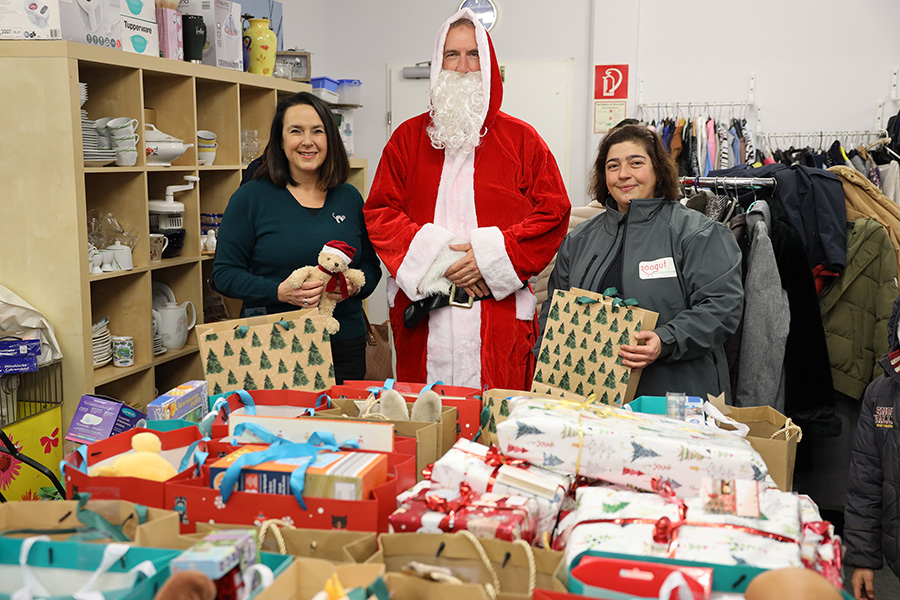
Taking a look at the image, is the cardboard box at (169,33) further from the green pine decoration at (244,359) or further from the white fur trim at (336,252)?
the green pine decoration at (244,359)

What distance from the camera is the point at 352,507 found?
1.18 m

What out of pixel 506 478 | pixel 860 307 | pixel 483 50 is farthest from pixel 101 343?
pixel 860 307

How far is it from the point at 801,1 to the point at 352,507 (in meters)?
5.22

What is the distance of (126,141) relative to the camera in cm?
308

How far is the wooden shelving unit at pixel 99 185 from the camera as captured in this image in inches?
107

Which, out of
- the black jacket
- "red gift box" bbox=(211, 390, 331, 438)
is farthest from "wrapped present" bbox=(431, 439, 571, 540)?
the black jacket

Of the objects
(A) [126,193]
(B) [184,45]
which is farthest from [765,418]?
(B) [184,45]

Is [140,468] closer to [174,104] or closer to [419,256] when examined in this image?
[419,256]

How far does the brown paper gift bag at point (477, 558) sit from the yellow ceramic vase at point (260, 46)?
11.7ft

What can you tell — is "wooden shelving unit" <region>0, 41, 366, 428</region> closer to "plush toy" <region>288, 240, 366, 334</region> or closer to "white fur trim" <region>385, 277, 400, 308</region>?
"plush toy" <region>288, 240, 366, 334</region>

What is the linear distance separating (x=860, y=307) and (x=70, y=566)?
3.13 meters

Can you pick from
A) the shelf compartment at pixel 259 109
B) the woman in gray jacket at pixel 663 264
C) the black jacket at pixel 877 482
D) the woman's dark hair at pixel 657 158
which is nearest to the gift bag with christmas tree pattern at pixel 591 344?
the woman in gray jacket at pixel 663 264

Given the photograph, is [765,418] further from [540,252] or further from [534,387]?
[540,252]

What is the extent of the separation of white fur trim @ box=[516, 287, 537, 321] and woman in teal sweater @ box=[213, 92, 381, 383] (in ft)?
1.70
